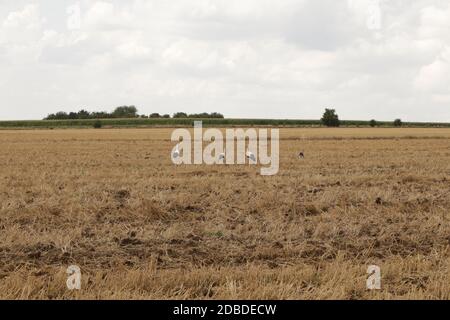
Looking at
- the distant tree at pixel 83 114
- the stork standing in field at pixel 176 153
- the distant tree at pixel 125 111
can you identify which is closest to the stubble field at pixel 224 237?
the stork standing in field at pixel 176 153

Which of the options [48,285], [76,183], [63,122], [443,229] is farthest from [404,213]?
[63,122]

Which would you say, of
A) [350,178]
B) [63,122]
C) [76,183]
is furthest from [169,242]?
[63,122]

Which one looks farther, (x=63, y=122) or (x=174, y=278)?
(x=63, y=122)

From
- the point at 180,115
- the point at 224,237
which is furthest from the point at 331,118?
the point at 224,237

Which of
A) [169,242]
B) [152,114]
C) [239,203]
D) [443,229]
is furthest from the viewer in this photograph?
[152,114]

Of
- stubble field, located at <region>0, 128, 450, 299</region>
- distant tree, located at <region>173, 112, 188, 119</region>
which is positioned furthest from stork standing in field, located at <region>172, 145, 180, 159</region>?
distant tree, located at <region>173, 112, 188, 119</region>

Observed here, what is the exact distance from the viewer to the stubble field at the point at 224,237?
19.0 ft

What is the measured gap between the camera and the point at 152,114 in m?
125

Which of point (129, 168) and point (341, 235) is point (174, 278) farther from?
point (129, 168)

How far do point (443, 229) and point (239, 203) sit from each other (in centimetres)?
434

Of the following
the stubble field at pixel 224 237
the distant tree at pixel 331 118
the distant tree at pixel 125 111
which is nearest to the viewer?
the stubble field at pixel 224 237

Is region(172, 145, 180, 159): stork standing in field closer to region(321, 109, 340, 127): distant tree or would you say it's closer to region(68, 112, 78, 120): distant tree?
region(321, 109, 340, 127): distant tree

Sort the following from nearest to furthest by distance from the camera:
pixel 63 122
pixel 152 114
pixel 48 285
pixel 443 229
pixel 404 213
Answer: pixel 48 285
pixel 443 229
pixel 404 213
pixel 63 122
pixel 152 114

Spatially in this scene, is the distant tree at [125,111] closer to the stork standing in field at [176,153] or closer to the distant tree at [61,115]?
the distant tree at [61,115]
